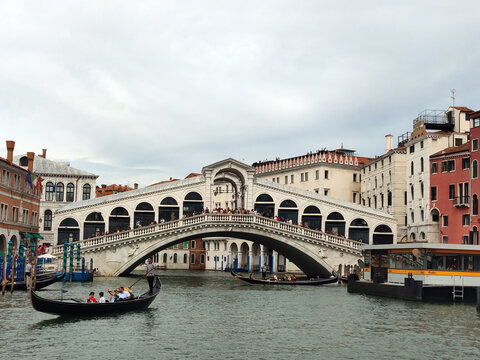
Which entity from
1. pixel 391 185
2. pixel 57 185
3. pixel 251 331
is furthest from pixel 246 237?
pixel 251 331

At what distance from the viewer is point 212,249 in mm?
74375

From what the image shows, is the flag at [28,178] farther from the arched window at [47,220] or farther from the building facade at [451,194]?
the building facade at [451,194]

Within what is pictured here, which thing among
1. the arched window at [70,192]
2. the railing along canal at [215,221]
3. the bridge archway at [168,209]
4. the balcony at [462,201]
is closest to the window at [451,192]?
the balcony at [462,201]

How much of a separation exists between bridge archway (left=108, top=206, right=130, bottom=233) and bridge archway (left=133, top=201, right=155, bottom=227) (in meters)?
0.56

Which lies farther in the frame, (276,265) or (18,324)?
(276,265)

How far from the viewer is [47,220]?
5447 centimetres

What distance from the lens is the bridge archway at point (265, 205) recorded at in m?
48.2

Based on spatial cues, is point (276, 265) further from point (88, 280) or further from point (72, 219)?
point (88, 280)

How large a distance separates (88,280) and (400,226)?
22.9 m

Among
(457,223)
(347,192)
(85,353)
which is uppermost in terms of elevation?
(347,192)

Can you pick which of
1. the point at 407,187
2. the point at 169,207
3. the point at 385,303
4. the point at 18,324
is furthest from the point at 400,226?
the point at 18,324

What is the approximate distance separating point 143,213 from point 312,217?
467 inches

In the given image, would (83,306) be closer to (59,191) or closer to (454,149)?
(454,149)

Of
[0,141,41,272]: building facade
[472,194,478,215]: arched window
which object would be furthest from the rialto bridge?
[472,194,478,215]: arched window
